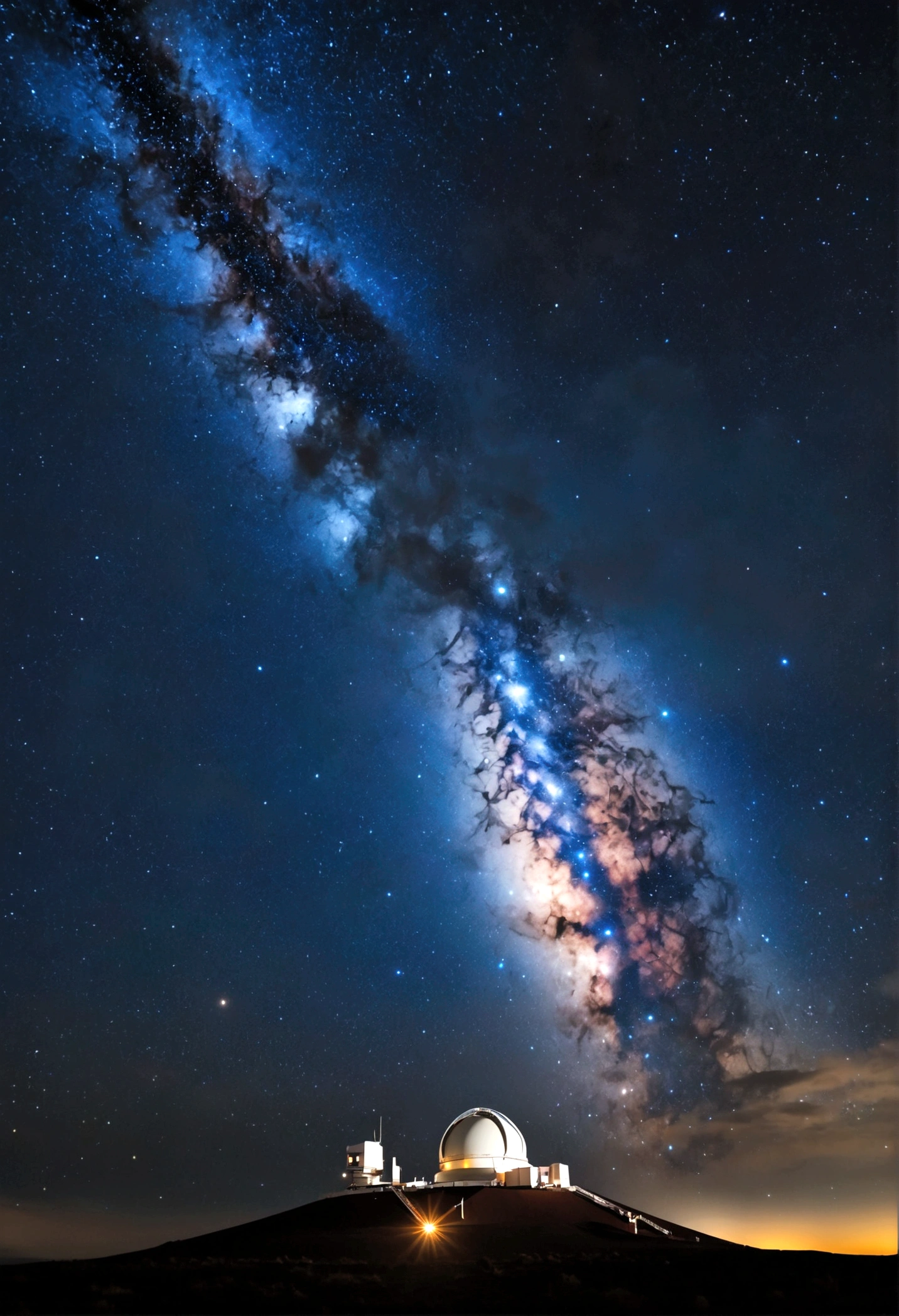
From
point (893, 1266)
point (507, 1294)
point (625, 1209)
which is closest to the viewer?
point (507, 1294)

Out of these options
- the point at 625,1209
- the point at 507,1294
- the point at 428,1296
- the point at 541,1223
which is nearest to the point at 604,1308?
the point at 507,1294

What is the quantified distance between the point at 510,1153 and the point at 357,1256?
12.2 metres

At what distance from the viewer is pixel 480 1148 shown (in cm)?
3759

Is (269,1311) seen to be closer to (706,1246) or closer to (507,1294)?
(507,1294)

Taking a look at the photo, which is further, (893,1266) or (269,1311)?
(893,1266)

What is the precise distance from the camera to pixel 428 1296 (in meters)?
22.1

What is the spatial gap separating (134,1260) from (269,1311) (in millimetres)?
7990

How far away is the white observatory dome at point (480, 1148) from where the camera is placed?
37000 mm

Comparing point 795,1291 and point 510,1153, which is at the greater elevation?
point 510,1153

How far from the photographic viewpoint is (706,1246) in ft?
93.7

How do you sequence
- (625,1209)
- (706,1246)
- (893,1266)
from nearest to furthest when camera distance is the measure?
1. (893,1266)
2. (706,1246)
3. (625,1209)

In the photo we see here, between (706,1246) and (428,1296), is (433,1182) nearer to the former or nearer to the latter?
(706,1246)

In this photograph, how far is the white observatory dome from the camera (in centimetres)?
3700

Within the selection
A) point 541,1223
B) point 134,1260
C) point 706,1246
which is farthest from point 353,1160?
point 706,1246
